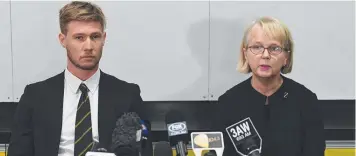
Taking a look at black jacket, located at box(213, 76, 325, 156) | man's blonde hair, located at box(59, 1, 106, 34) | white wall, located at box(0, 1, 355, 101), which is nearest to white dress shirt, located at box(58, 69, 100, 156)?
man's blonde hair, located at box(59, 1, 106, 34)

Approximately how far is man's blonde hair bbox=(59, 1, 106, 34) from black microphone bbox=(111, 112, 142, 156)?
465mm

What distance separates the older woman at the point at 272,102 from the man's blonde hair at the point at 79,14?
0.61 metres

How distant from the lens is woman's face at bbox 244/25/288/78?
1.76 m

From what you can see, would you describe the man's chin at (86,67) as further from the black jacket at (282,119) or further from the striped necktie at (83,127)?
the black jacket at (282,119)

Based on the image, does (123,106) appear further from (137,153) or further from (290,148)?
(290,148)

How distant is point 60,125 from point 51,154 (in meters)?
0.12

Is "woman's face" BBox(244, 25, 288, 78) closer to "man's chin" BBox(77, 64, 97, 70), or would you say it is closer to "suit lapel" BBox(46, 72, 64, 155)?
"man's chin" BBox(77, 64, 97, 70)

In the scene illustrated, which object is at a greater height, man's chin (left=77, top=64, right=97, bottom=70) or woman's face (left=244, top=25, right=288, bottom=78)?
woman's face (left=244, top=25, right=288, bottom=78)

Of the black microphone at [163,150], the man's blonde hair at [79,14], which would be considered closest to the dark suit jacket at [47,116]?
the man's blonde hair at [79,14]

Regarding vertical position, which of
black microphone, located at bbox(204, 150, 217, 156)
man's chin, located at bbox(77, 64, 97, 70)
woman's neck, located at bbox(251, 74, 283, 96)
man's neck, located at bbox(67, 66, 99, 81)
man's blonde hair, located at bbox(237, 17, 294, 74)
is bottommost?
black microphone, located at bbox(204, 150, 217, 156)

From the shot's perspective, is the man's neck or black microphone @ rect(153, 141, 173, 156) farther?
the man's neck

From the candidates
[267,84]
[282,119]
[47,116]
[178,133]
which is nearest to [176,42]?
[267,84]

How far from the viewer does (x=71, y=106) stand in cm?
181

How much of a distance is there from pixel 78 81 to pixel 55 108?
0.45ft
